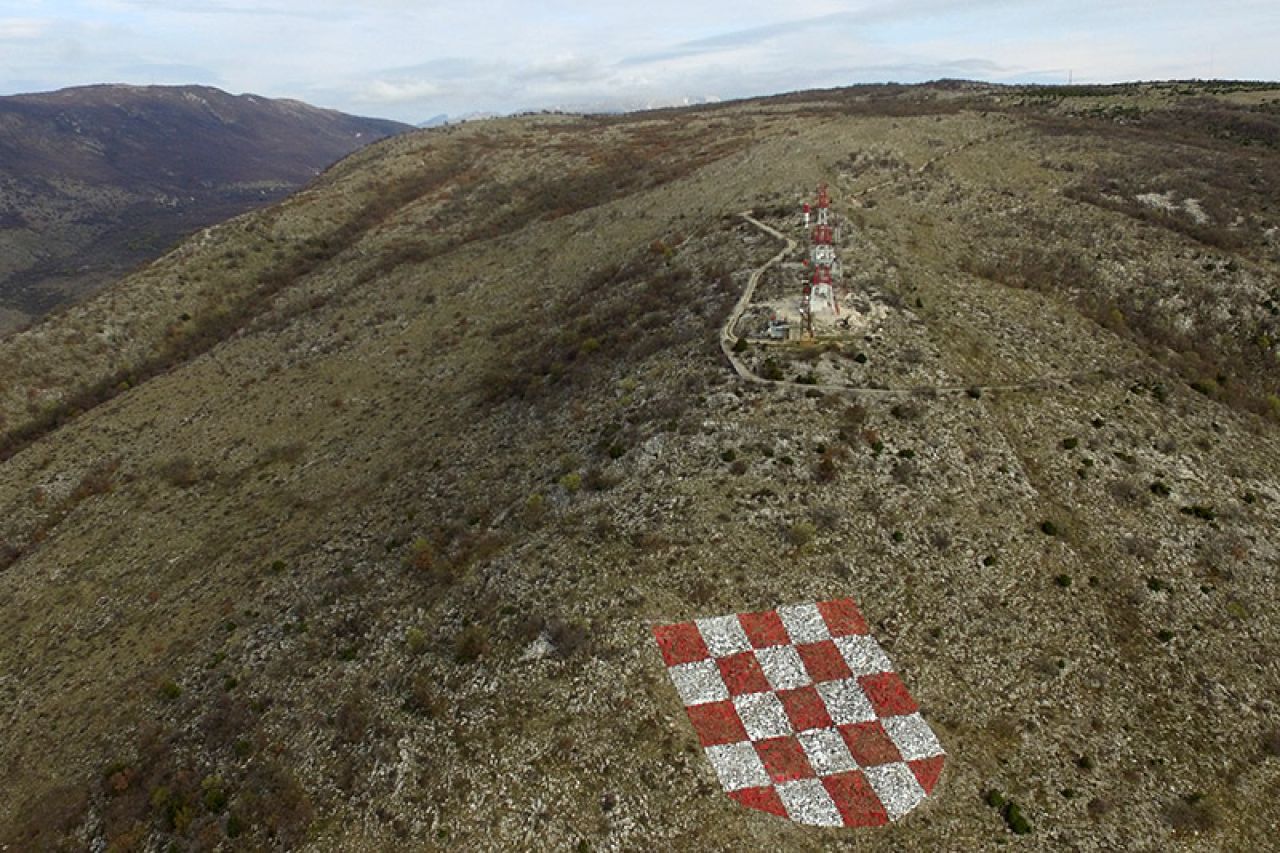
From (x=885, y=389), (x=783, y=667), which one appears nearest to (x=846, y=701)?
(x=783, y=667)

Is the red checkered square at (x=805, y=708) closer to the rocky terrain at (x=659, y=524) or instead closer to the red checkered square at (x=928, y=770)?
the red checkered square at (x=928, y=770)

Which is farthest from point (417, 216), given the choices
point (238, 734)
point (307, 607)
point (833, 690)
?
point (833, 690)

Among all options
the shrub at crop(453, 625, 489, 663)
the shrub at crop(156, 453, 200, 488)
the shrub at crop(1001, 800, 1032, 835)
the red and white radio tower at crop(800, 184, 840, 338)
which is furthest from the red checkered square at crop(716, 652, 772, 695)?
the shrub at crop(156, 453, 200, 488)

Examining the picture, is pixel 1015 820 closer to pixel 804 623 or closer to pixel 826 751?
pixel 826 751

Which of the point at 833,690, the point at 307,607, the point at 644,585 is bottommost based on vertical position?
the point at 307,607

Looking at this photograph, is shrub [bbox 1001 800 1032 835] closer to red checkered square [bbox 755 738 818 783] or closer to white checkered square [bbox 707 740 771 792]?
red checkered square [bbox 755 738 818 783]

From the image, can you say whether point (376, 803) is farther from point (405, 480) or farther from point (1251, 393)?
point (1251, 393)
